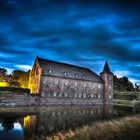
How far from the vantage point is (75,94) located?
47312mm

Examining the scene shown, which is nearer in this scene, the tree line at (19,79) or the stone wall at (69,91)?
the stone wall at (69,91)

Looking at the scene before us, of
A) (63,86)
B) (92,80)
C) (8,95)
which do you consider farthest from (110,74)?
(8,95)

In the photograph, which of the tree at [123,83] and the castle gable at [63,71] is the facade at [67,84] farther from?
the tree at [123,83]

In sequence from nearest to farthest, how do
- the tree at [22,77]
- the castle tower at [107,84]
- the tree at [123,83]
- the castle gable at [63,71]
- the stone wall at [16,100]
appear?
the stone wall at [16,100]
the castle gable at [63,71]
the castle tower at [107,84]
the tree at [22,77]
the tree at [123,83]

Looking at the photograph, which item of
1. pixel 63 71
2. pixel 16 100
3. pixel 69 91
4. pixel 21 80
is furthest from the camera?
pixel 21 80

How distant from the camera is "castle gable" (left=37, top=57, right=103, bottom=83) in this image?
43.2 m

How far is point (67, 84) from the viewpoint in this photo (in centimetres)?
4600

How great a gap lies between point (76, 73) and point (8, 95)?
23073 mm

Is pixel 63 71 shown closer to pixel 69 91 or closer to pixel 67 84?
pixel 67 84

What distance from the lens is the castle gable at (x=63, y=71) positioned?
142 ft

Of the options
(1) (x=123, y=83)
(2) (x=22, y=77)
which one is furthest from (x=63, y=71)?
(1) (x=123, y=83)

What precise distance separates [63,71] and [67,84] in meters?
3.94

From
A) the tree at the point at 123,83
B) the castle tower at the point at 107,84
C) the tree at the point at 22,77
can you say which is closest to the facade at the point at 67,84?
the castle tower at the point at 107,84

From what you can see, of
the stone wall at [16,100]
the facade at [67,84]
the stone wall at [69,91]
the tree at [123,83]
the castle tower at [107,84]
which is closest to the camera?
the stone wall at [16,100]
